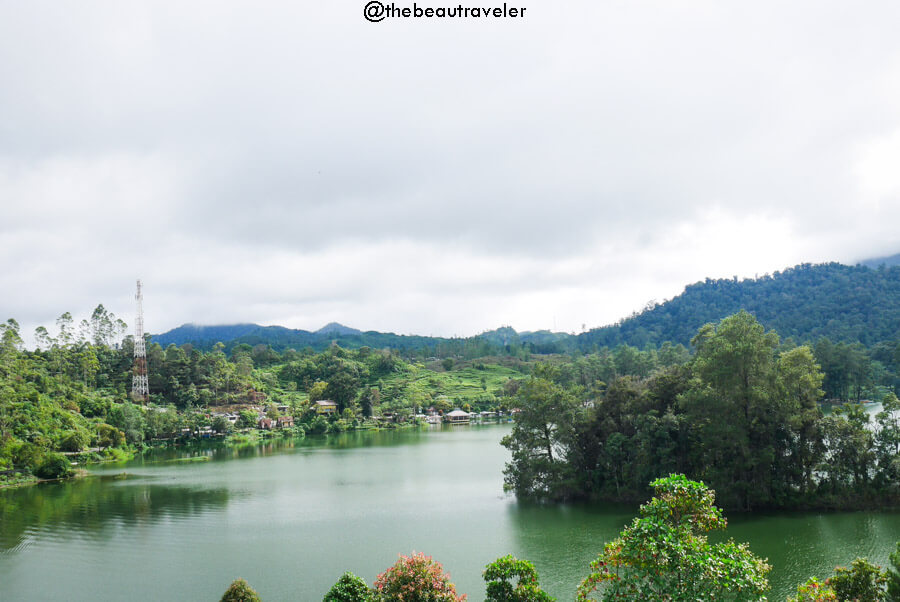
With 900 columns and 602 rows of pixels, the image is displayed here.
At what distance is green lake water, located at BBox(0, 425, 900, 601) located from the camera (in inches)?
768

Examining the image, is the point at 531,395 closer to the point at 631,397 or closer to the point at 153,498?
the point at 631,397

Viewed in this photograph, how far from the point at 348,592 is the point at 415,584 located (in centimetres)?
173

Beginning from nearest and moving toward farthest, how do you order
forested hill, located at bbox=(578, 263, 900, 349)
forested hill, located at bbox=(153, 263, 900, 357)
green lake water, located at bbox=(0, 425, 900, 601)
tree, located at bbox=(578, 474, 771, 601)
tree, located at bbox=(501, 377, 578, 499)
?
tree, located at bbox=(578, 474, 771, 601)
green lake water, located at bbox=(0, 425, 900, 601)
tree, located at bbox=(501, 377, 578, 499)
forested hill, located at bbox=(578, 263, 900, 349)
forested hill, located at bbox=(153, 263, 900, 357)

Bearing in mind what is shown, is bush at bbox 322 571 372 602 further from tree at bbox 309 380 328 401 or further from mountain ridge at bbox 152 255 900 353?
mountain ridge at bbox 152 255 900 353

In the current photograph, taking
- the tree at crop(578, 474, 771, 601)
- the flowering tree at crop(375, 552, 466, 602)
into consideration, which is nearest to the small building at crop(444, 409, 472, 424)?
the flowering tree at crop(375, 552, 466, 602)

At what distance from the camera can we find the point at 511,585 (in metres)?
12.5

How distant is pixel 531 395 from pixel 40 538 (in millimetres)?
23699

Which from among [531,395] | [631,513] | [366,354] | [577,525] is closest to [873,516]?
[631,513]

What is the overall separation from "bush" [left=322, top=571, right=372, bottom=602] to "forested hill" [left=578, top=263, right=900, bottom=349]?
105634 mm

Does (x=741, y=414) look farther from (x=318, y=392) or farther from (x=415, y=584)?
(x=318, y=392)

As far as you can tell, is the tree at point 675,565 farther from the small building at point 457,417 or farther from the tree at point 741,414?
the small building at point 457,417

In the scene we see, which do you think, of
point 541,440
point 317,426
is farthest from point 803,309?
point 541,440

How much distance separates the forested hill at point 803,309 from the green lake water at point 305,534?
8891cm

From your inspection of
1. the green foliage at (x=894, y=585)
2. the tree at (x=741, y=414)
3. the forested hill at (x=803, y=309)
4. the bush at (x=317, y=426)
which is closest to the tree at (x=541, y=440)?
the tree at (x=741, y=414)
